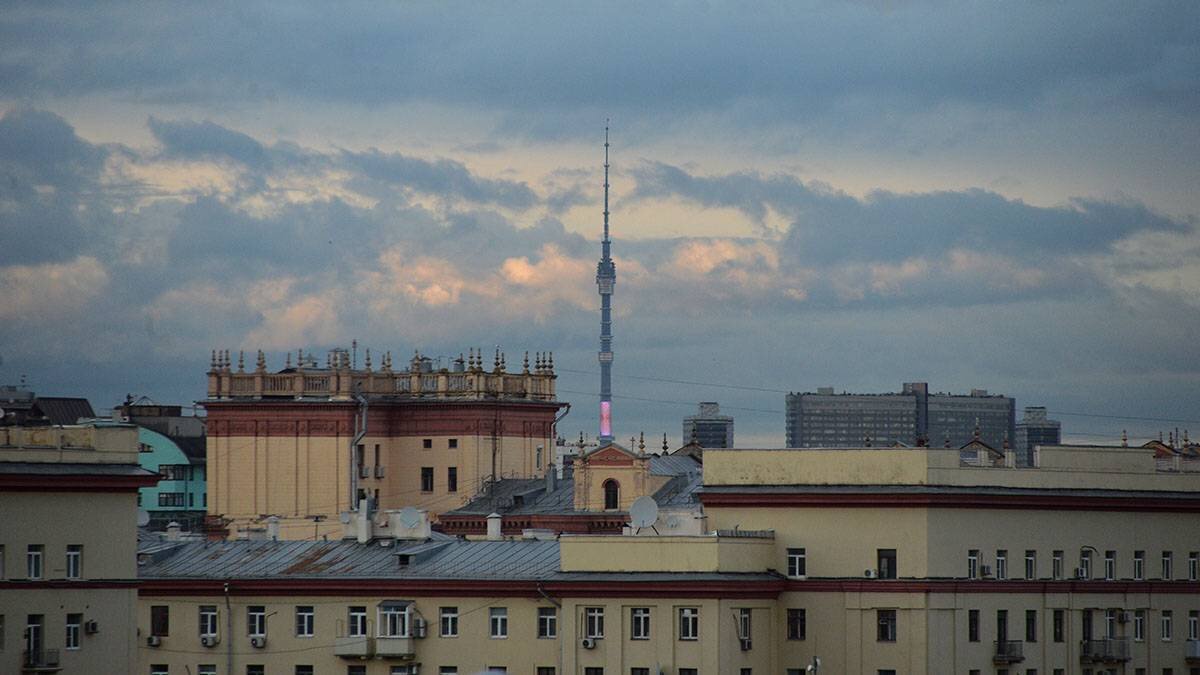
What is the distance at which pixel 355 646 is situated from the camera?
10838cm

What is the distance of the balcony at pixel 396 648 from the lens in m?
108

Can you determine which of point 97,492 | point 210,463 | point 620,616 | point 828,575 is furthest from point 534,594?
point 210,463

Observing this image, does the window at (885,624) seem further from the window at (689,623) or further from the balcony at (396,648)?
the balcony at (396,648)

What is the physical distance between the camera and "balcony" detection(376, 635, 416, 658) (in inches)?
4242

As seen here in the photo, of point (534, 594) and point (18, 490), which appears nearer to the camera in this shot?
point (18, 490)

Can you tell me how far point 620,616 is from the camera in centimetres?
10531

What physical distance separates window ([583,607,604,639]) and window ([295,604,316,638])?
34.4 feet

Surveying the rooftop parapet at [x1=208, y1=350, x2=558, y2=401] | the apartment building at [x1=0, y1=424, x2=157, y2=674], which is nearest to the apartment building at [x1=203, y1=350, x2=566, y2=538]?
the rooftop parapet at [x1=208, y1=350, x2=558, y2=401]

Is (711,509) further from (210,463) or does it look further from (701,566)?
(210,463)

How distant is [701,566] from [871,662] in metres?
7.51

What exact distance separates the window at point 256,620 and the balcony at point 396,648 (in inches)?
190

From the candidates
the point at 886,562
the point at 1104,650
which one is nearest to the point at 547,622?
the point at 886,562

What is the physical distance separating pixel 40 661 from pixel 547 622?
19.5 metres

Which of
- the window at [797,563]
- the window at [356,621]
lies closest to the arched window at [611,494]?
the window at [797,563]
